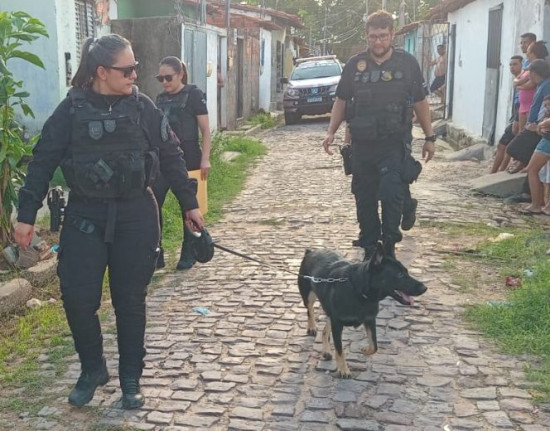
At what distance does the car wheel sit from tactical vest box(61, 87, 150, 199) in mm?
17423

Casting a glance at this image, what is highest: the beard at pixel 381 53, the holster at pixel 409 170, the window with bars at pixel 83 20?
the window with bars at pixel 83 20

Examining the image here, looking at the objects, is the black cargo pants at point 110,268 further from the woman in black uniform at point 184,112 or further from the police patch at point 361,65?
the police patch at point 361,65

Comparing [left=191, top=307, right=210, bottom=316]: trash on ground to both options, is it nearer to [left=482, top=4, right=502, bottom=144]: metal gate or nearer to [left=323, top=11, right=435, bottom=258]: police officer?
[left=323, top=11, right=435, bottom=258]: police officer

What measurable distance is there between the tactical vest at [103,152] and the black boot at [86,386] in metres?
0.96

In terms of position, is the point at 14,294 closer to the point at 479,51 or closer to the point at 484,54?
the point at 484,54

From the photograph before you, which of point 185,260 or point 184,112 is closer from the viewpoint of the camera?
point 184,112

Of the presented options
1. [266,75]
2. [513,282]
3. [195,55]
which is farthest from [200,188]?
[266,75]

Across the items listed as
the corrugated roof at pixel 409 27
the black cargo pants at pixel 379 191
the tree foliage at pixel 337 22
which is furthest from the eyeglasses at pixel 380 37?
the tree foliage at pixel 337 22

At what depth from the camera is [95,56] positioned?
331 centimetres

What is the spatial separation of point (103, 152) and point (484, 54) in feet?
38.8

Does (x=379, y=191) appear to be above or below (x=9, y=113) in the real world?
below

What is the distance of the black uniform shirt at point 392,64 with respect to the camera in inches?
212

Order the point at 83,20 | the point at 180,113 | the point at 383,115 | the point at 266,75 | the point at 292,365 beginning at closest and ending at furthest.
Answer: the point at 292,365
the point at 383,115
the point at 180,113
the point at 83,20
the point at 266,75

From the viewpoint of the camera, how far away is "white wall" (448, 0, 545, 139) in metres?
10.6
